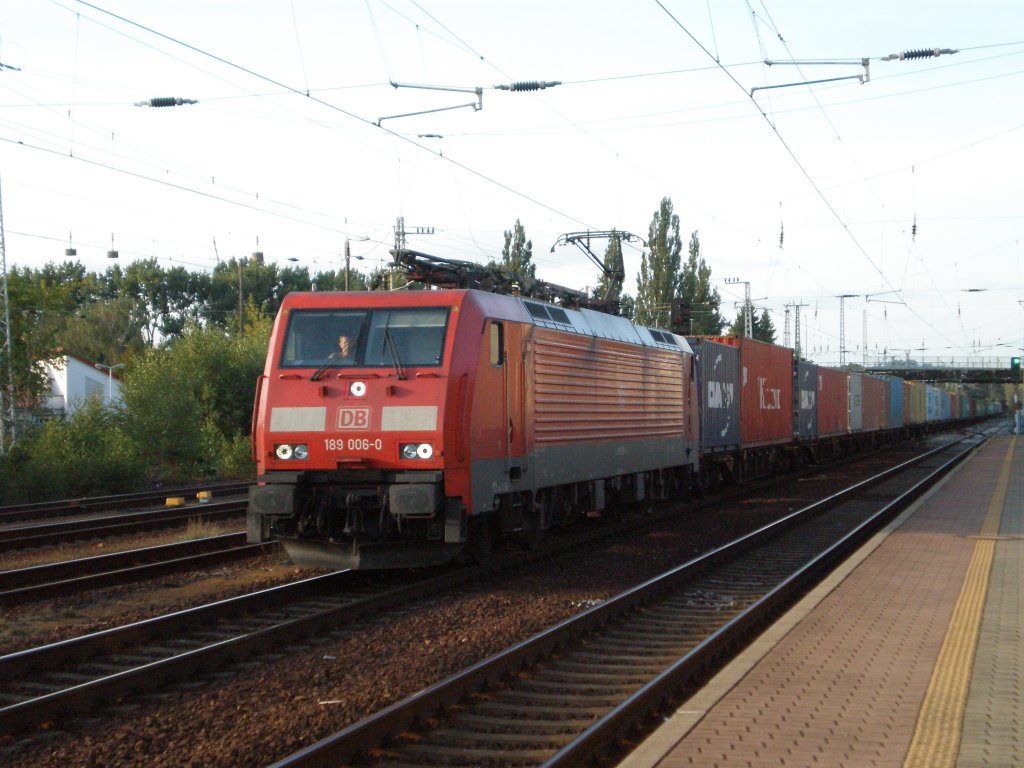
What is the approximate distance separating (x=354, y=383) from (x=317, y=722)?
5102mm

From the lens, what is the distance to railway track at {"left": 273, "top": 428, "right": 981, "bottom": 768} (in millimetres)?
5949

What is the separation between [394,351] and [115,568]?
14.9 feet

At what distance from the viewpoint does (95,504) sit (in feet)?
68.9

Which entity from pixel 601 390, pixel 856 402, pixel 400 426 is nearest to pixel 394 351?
pixel 400 426

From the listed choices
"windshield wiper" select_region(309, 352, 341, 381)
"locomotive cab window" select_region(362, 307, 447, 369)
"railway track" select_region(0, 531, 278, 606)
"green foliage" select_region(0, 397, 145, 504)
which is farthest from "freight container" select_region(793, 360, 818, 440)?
"windshield wiper" select_region(309, 352, 341, 381)

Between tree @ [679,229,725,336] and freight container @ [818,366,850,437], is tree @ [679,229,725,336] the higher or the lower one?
the higher one

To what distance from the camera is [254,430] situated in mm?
11391

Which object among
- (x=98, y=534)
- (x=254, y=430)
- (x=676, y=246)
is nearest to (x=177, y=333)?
(x=676, y=246)

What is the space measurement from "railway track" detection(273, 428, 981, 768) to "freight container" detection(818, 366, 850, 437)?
2175cm

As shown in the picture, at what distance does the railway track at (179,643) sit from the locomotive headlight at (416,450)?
126 centimetres

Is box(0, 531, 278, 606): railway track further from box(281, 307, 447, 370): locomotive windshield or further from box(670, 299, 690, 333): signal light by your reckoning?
box(670, 299, 690, 333): signal light

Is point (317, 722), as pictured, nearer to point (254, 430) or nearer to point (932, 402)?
point (254, 430)

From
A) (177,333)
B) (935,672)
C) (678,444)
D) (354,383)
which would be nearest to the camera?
(935,672)

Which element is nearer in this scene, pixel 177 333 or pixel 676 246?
pixel 676 246
